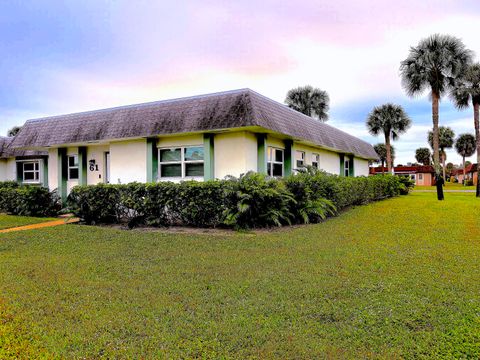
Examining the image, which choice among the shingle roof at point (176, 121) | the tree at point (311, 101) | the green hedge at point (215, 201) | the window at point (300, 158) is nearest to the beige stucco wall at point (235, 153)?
the shingle roof at point (176, 121)

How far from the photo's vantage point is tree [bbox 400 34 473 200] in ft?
67.7

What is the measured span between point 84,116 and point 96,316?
14.0 meters

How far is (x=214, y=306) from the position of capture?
13.4 feet

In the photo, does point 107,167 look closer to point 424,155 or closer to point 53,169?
point 53,169

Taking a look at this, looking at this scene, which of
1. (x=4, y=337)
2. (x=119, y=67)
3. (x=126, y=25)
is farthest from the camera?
(x=119, y=67)

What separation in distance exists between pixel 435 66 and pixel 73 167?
21.2 m

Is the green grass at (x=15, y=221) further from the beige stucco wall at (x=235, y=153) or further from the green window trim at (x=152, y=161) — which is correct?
the beige stucco wall at (x=235, y=153)

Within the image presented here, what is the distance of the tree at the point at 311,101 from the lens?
36438 millimetres

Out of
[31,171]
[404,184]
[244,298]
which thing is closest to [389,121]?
[404,184]

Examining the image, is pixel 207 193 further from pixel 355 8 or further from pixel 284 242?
pixel 355 8

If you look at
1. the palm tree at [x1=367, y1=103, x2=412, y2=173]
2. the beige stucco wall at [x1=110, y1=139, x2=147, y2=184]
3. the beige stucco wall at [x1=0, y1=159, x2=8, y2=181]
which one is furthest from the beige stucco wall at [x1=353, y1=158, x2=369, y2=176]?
the beige stucco wall at [x1=0, y1=159, x2=8, y2=181]

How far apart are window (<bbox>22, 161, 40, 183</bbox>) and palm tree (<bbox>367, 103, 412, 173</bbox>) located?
32.9 meters

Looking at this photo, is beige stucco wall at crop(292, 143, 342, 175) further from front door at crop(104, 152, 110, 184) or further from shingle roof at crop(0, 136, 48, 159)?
shingle roof at crop(0, 136, 48, 159)

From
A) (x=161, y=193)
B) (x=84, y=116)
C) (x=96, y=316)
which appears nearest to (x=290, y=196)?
(x=161, y=193)
